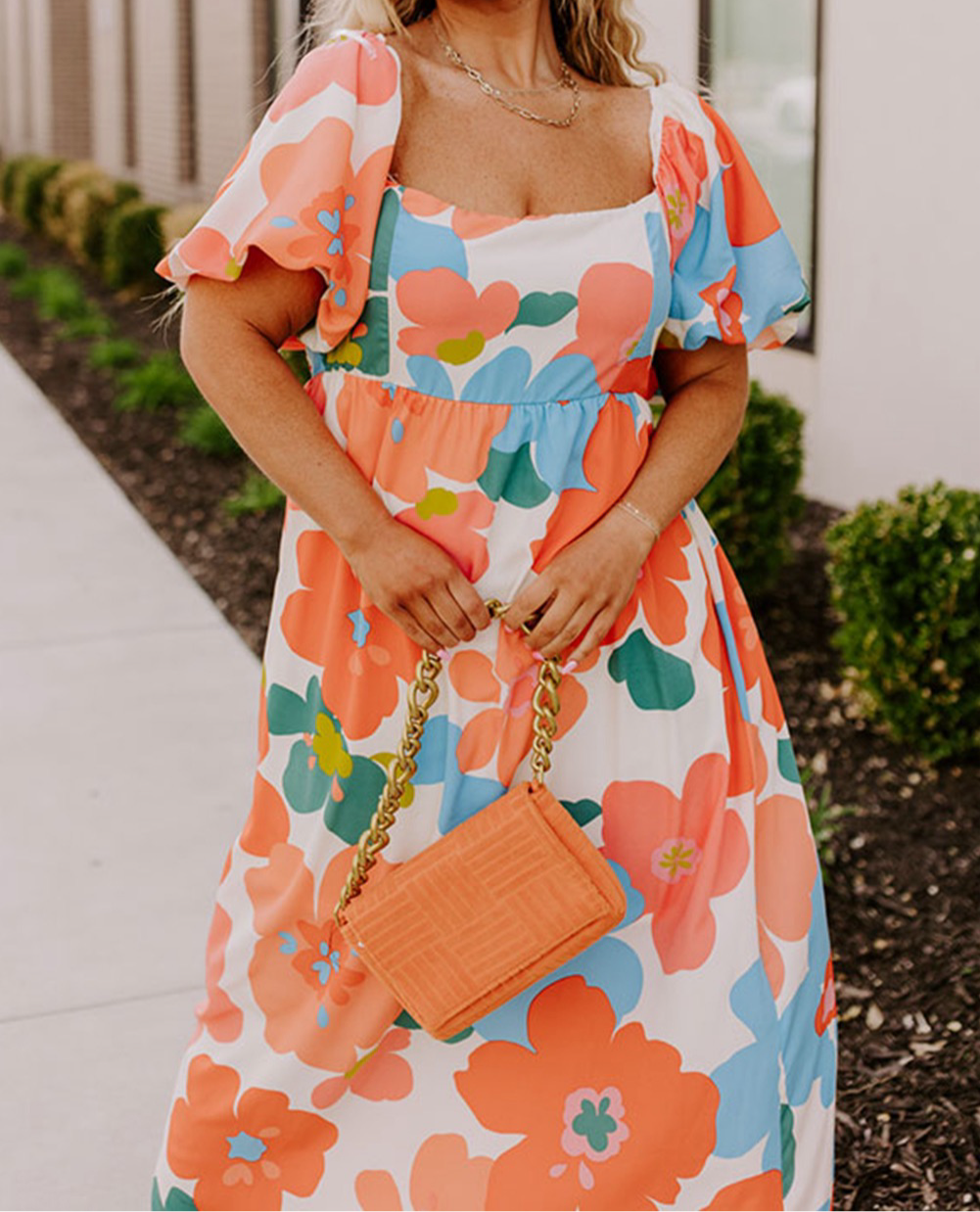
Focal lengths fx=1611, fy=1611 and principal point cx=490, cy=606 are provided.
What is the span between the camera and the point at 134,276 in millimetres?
12734

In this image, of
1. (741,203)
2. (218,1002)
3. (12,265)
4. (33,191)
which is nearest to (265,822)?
(218,1002)

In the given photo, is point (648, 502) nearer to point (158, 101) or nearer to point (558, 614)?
point (558, 614)

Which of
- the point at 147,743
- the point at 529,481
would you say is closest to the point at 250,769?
the point at 147,743

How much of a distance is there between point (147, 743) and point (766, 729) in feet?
8.96

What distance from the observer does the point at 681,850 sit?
207cm

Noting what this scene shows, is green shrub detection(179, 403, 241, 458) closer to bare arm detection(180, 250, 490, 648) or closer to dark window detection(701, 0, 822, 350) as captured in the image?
dark window detection(701, 0, 822, 350)

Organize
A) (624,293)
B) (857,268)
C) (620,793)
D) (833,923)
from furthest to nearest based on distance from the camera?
(857,268) < (833,923) < (620,793) < (624,293)

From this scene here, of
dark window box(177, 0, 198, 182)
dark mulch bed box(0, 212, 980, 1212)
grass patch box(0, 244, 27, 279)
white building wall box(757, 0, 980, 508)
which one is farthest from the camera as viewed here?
dark window box(177, 0, 198, 182)

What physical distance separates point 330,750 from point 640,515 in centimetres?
50

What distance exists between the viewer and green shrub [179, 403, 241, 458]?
7.57 metres

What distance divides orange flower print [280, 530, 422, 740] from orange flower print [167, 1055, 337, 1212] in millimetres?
528

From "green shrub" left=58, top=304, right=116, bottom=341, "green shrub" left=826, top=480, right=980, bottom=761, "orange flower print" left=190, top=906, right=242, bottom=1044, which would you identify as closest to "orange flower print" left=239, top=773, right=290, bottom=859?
"orange flower print" left=190, top=906, right=242, bottom=1044

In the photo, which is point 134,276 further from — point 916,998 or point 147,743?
point 916,998

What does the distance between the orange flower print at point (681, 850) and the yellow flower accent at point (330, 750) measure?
339 mm
